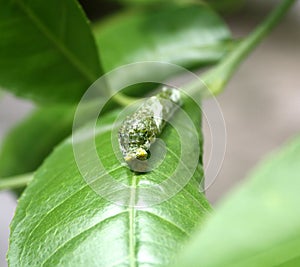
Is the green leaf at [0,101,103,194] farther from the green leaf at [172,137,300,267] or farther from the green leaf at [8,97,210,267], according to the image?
the green leaf at [172,137,300,267]

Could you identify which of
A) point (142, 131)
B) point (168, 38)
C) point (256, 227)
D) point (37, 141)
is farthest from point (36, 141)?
point (256, 227)

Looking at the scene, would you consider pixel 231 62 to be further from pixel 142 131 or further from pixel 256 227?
pixel 256 227

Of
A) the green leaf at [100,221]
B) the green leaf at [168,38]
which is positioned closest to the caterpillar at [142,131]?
the green leaf at [100,221]

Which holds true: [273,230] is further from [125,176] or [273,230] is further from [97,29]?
[97,29]

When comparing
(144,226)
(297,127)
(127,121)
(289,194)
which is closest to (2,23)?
(127,121)

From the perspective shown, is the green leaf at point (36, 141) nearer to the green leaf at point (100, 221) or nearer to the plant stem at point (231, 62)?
the plant stem at point (231, 62)

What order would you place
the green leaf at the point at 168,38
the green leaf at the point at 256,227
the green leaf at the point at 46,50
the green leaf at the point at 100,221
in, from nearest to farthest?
the green leaf at the point at 256,227 < the green leaf at the point at 100,221 < the green leaf at the point at 46,50 < the green leaf at the point at 168,38
